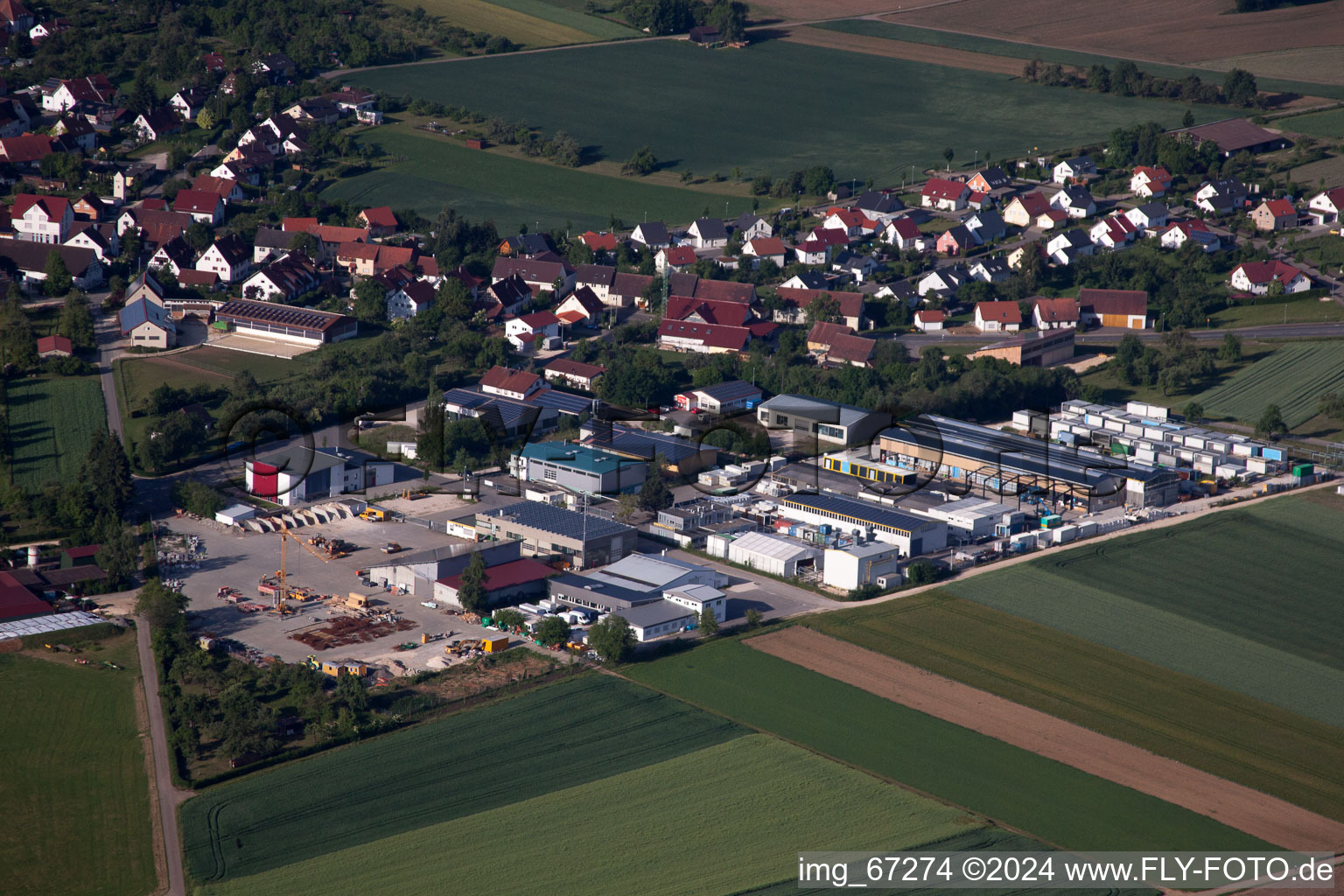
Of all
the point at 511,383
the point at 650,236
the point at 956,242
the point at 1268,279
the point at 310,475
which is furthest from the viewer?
the point at 956,242

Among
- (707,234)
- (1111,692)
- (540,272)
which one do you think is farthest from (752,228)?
(1111,692)

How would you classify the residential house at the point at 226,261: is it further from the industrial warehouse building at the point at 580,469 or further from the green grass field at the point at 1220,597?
the green grass field at the point at 1220,597

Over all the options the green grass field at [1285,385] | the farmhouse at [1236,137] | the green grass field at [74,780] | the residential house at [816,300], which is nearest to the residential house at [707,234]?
the residential house at [816,300]

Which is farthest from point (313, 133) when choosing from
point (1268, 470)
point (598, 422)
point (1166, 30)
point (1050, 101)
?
point (1166, 30)

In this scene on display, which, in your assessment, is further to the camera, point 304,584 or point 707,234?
point 707,234

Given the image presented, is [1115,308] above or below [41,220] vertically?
below

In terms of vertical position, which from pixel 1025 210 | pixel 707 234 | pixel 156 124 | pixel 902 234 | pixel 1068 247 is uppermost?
pixel 156 124

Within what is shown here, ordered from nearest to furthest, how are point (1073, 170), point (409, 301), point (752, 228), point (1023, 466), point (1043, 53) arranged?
point (1023, 466) < point (409, 301) < point (752, 228) < point (1073, 170) < point (1043, 53)

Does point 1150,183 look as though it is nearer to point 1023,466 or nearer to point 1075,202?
point 1075,202

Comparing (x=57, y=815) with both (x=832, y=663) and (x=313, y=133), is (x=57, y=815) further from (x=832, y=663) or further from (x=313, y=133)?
(x=313, y=133)
